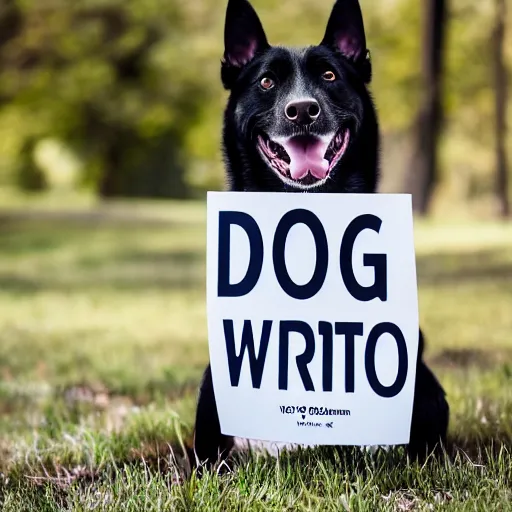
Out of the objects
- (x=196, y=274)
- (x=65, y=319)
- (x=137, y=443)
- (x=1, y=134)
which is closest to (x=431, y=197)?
(x=196, y=274)

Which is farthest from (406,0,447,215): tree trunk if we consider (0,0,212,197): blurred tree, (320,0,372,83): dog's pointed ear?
(320,0,372,83): dog's pointed ear

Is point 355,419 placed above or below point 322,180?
below

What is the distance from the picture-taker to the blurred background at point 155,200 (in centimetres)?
383

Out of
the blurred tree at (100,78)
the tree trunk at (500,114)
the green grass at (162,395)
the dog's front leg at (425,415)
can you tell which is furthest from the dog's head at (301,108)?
the blurred tree at (100,78)

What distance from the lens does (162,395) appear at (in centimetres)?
405

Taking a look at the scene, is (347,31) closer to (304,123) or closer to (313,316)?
(304,123)

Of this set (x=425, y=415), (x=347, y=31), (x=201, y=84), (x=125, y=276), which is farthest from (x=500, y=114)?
(x=425, y=415)

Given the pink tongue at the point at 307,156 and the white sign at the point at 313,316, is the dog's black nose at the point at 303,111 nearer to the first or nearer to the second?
the pink tongue at the point at 307,156

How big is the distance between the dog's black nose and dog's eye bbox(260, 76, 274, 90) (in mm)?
102

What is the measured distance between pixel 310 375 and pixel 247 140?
674mm

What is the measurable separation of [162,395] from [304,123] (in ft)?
6.93

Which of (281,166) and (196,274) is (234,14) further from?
(196,274)

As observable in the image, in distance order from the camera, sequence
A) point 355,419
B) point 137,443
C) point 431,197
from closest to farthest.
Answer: point 355,419
point 137,443
point 431,197

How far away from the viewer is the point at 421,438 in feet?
7.86
